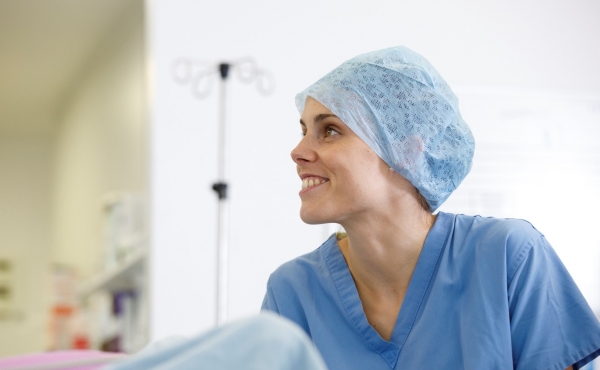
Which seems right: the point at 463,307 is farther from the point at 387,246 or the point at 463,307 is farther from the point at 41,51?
the point at 41,51

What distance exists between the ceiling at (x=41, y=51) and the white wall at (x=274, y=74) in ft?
0.81

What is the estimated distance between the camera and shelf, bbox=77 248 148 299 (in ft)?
8.40

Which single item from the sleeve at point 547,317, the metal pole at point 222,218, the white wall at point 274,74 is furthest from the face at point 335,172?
the white wall at point 274,74

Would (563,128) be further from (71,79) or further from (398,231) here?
(71,79)

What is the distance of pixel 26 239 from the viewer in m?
2.40

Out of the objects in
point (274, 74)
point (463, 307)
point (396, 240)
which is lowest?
point (463, 307)

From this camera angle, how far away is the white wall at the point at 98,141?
2.46 m

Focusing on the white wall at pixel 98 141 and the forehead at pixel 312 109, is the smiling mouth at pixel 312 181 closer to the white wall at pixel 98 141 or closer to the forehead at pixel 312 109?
the forehead at pixel 312 109

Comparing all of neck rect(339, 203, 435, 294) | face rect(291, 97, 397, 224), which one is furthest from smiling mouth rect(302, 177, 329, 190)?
neck rect(339, 203, 435, 294)

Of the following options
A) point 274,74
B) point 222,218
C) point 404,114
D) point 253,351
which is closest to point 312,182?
point 404,114

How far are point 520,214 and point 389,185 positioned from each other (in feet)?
5.65

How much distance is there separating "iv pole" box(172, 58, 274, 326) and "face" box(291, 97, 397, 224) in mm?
1026

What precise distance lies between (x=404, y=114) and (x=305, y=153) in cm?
22

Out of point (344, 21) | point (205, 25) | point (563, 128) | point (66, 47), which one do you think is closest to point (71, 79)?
point (66, 47)
